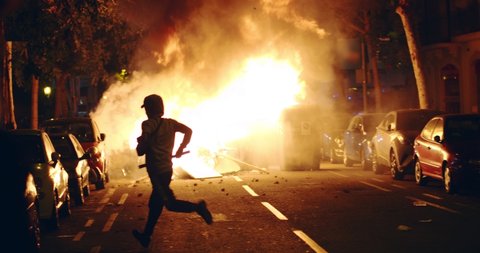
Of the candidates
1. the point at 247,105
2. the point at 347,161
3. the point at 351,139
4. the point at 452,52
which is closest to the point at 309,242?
the point at 351,139

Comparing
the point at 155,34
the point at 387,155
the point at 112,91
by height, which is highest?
the point at 155,34

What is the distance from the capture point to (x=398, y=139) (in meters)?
21.9

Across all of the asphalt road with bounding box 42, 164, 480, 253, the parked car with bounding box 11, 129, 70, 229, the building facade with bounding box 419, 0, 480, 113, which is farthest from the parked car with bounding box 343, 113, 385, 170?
the parked car with bounding box 11, 129, 70, 229

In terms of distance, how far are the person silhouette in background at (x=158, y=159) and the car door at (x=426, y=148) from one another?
9625 mm

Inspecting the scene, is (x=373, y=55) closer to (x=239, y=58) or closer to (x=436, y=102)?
(x=436, y=102)

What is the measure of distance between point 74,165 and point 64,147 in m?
1.18

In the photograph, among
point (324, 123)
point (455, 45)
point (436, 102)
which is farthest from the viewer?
point (436, 102)

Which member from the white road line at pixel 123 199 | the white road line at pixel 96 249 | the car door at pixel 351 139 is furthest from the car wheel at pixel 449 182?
the car door at pixel 351 139

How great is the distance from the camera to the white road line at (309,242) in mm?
10555

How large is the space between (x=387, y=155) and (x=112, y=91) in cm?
1328

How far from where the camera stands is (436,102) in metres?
41.7

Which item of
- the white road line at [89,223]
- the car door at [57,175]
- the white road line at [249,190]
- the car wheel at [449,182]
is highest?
the car door at [57,175]

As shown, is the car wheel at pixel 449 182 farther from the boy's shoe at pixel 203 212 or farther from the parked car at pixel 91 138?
the boy's shoe at pixel 203 212

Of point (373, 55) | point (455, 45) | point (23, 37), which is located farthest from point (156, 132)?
point (373, 55)
